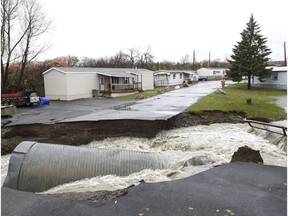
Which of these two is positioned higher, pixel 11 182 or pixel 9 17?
pixel 9 17

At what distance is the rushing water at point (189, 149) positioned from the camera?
7250mm

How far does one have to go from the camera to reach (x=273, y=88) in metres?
34.2

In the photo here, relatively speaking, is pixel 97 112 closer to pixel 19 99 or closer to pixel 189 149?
pixel 189 149

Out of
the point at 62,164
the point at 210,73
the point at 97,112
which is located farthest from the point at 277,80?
the point at 210,73

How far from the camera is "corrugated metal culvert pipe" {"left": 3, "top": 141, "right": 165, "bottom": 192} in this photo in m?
7.33

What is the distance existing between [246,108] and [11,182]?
15425mm

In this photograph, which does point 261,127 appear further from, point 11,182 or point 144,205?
point 11,182

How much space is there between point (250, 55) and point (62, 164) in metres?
30.5

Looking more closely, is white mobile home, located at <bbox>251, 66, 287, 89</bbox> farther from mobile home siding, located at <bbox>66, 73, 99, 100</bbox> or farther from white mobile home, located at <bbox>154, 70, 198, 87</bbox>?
mobile home siding, located at <bbox>66, 73, 99, 100</bbox>

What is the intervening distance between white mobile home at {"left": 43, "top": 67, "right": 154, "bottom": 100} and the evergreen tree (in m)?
14.1

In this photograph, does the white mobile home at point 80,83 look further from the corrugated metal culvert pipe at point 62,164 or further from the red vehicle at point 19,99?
the corrugated metal culvert pipe at point 62,164

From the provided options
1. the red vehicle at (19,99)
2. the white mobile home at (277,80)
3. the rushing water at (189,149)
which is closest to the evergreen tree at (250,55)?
the white mobile home at (277,80)

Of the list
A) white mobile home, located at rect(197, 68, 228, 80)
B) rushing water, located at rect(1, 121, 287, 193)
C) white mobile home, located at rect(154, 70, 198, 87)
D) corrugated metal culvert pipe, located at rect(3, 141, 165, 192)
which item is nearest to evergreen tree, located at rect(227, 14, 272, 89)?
white mobile home, located at rect(154, 70, 198, 87)

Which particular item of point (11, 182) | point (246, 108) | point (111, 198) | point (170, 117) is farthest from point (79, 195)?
point (246, 108)
